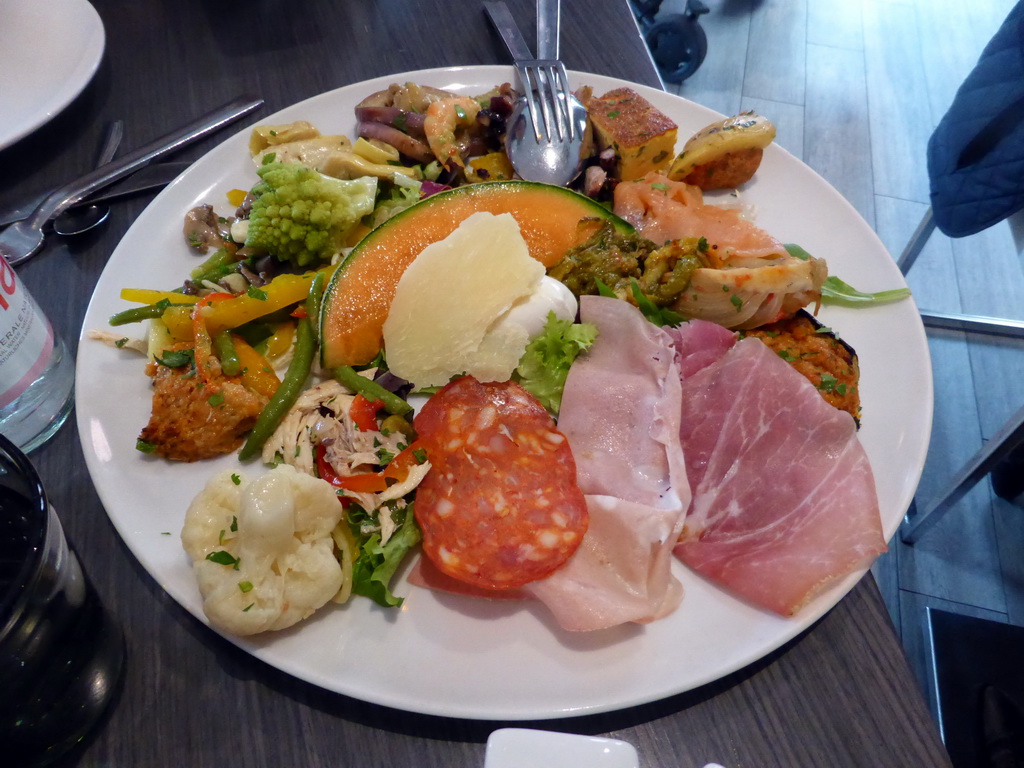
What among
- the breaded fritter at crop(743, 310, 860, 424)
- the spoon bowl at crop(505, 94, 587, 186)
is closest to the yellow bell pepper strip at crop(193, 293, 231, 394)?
the spoon bowl at crop(505, 94, 587, 186)

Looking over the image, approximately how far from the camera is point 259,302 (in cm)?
158

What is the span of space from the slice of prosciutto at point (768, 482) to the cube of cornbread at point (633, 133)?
2.27 feet

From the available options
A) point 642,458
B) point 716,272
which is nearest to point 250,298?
point 642,458

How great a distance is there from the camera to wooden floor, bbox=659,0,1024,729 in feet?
8.43

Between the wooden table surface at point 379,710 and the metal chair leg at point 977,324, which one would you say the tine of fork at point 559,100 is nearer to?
the wooden table surface at point 379,710

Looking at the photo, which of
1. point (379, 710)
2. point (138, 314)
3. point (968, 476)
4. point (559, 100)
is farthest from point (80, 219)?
point (968, 476)

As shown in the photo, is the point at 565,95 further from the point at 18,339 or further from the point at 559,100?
the point at 18,339

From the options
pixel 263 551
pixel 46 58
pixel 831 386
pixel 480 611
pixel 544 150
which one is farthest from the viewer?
pixel 46 58

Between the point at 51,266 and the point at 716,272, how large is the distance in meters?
1.92

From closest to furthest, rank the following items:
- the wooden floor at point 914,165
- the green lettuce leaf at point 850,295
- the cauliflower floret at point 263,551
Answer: the cauliflower floret at point 263,551
the green lettuce leaf at point 850,295
the wooden floor at point 914,165

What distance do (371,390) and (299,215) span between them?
0.55 meters

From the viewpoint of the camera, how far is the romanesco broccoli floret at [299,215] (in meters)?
1.67

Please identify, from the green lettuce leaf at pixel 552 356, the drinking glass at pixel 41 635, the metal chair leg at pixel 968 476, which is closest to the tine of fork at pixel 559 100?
the green lettuce leaf at pixel 552 356

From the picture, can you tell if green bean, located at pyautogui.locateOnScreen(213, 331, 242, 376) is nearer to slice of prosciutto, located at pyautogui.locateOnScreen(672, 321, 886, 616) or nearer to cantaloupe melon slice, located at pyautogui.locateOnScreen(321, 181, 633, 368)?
cantaloupe melon slice, located at pyautogui.locateOnScreen(321, 181, 633, 368)
